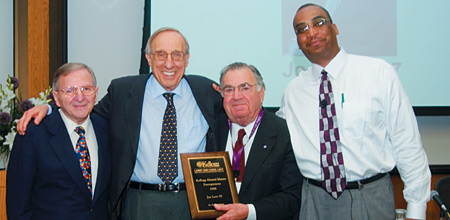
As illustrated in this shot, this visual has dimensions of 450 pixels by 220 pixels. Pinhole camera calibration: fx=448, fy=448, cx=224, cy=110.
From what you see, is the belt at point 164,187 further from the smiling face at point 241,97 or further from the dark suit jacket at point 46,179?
the smiling face at point 241,97

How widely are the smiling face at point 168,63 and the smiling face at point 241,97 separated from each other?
1.01ft

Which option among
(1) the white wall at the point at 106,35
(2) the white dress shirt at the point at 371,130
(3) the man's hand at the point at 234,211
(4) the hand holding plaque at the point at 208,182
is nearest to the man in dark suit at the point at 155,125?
(4) the hand holding plaque at the point at 208,182

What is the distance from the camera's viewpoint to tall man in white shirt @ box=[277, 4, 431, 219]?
7.86ft

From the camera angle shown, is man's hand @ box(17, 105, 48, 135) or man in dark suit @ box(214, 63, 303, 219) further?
man in dark suit @ box(214, 63, 303, 219)

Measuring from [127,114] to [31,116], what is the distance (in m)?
0.50

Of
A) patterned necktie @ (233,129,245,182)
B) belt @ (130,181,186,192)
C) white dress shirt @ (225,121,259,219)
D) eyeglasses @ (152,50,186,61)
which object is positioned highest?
eyeglasses @ (152,50,186,61)

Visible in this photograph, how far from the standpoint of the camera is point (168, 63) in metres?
2.57

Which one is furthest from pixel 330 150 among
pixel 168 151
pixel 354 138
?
pixel 168 151

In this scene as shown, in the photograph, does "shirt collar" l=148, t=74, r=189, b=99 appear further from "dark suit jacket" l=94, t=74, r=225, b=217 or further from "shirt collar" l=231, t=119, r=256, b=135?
"shirt collar" l=231, t=119, r=256, b=135

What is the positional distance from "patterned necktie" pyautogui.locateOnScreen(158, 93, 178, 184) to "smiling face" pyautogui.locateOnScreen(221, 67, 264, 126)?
331mm

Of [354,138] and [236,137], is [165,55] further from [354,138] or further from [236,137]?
[354,138]

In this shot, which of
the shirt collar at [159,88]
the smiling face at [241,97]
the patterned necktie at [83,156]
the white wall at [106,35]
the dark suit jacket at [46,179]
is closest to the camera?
the dark suit jacket at [46,179]

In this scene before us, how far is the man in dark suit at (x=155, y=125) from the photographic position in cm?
244

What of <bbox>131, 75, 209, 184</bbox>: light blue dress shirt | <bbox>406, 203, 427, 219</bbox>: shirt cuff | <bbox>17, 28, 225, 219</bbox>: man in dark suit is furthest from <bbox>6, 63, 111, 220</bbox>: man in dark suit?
<bbox>406, 203, 427, 219</bbox>: shirt cuff
